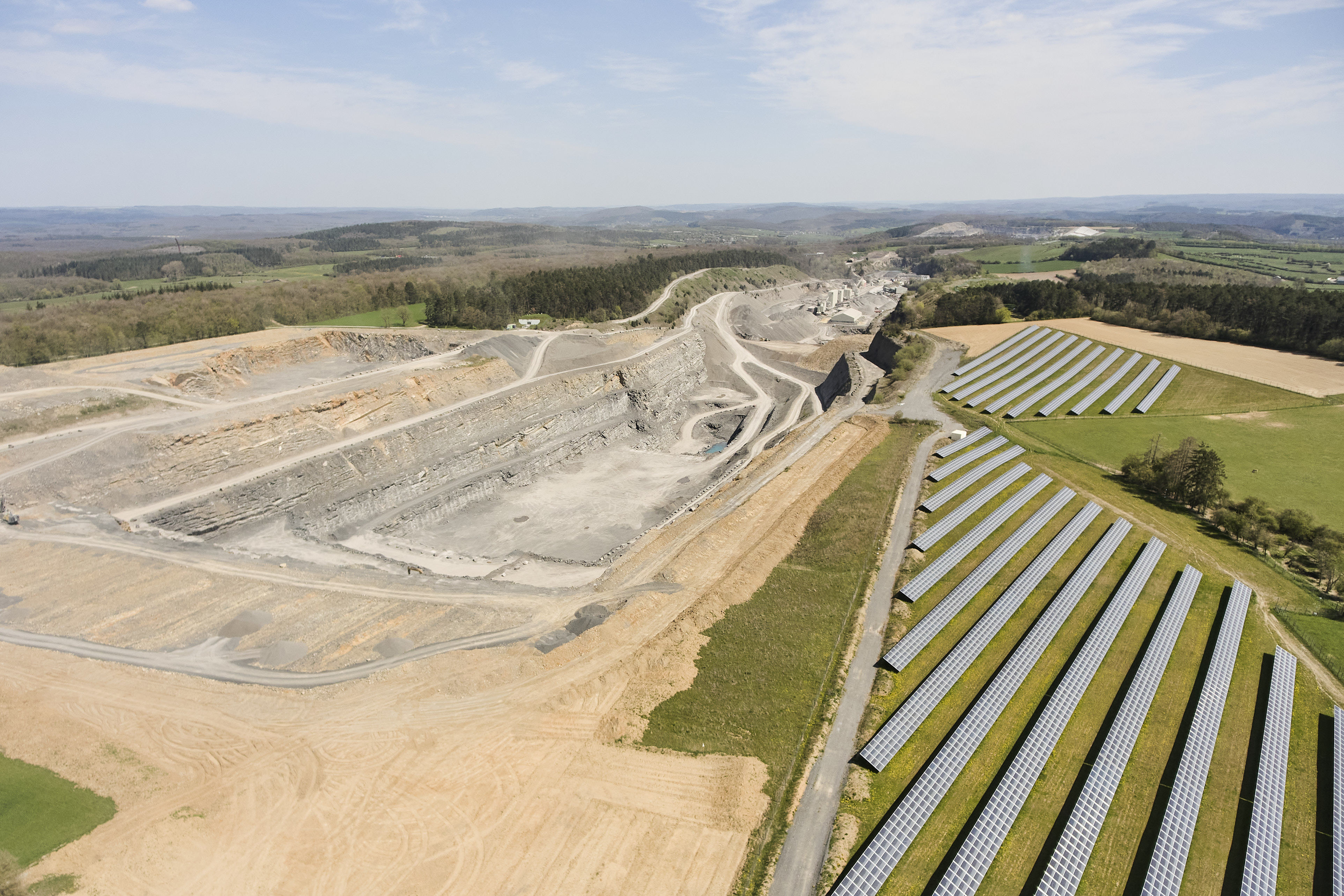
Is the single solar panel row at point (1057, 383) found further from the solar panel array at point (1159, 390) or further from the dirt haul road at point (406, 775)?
the dirt haul road at point (406, 775)

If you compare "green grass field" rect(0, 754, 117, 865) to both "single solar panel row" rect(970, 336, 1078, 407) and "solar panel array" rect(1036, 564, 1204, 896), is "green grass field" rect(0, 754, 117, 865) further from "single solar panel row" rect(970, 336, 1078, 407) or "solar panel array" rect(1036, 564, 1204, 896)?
"single solar panel row" rect(970, 336, 1078, 407)

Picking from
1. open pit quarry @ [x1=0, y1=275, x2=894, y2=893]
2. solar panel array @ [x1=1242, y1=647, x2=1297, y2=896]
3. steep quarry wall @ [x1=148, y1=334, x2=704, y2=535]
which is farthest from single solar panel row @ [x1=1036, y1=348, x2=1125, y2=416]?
steep quarry wall @ [x1=148, y1=334, x2=704, y2=535]

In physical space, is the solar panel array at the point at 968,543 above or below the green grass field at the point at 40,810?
above

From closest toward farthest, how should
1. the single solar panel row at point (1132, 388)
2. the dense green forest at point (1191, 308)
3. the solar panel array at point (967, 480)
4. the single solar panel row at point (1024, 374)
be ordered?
the solar panel array at point (967, 480), the single solar panel row at point (1132, 388), the single solar panel row at point (1024, 374), the dense green forest at point (1191, 308)

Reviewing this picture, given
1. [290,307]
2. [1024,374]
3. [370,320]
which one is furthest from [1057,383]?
[290,307]

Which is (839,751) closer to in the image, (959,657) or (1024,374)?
(959,657)

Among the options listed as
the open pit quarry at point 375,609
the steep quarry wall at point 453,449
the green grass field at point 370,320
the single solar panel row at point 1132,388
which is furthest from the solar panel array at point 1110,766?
the green grass field at point 370,320
